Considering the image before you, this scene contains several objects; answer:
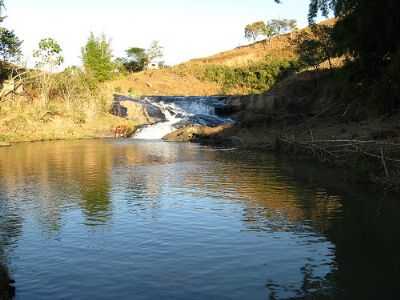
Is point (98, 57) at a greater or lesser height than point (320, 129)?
greater

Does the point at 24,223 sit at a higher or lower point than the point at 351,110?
lower

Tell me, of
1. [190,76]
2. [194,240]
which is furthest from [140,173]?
[190,76]

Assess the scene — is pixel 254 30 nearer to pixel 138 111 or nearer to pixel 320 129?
pixel 138 111

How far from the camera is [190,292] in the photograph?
384 inches

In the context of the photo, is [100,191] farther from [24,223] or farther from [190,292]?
[190,292]

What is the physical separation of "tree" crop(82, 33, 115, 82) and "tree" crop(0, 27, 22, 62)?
14523mm

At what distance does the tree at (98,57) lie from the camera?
86500 mm

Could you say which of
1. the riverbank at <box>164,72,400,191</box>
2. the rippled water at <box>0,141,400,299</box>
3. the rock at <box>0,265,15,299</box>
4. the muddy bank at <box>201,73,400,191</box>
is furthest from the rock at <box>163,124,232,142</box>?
the rock at <box>0,265,15,299</box>

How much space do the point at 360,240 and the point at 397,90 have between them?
12.3m

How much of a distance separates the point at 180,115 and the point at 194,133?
984 cm

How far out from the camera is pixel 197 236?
45.5ft

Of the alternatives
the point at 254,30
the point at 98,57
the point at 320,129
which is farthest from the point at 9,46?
the point at 254,30

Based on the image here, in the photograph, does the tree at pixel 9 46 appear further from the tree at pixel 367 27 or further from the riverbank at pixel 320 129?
the tree at pixel 367 27

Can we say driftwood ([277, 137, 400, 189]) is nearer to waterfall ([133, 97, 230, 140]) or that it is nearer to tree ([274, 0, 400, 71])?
tree ([274, 0, 400, 71])
